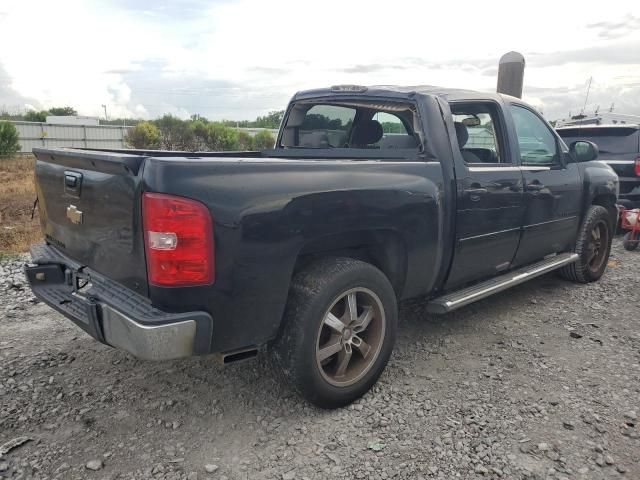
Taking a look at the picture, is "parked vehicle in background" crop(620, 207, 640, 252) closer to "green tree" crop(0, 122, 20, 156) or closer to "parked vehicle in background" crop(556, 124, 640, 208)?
"parked vehicle in background" crop(556, 124, 640, 208)

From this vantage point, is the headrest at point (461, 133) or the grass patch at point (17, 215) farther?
the grass patch at point (17, 215)

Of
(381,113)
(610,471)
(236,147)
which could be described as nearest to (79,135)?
(236,147)

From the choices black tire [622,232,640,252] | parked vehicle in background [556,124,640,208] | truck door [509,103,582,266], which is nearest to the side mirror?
truck door [509,103,582,266]

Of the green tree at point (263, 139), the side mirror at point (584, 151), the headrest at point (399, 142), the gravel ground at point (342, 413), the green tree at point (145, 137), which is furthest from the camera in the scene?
the green tree at point (263, 139)

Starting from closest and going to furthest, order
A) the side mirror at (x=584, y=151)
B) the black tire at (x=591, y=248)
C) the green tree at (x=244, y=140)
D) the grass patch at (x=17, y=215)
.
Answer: the side mirror at (x=584, y=151) → the black tire at (x=591, y=248) → the grass patch at (x=17, y=215) → the green tree at (x=244, y=140)

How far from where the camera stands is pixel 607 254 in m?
5.68

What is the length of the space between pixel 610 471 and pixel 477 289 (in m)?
1.57

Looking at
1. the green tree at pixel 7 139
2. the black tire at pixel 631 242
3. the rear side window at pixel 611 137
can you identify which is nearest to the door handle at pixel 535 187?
the black tire at pixel 631 242

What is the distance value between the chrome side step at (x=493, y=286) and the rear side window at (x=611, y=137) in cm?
404

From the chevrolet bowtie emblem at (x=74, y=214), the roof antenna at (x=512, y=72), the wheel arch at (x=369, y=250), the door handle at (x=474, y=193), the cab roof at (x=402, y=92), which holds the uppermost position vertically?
the roof antenna at (x=512, y=72)

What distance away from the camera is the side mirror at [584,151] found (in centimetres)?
485

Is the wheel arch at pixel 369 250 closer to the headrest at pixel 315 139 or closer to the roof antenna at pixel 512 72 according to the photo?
the headrest at pixel 315 139

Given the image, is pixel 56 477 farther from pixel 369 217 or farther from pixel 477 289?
pixel 477 289

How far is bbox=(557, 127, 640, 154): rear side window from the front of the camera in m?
7.95
